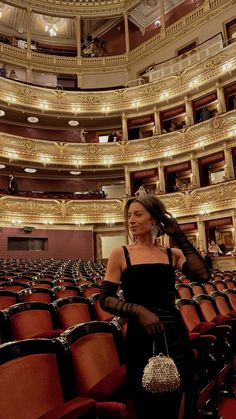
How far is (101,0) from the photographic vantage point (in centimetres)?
1409

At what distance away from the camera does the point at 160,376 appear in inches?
33.8

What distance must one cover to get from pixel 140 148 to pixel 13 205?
4.54 m

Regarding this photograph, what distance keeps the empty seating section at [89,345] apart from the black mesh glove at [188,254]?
0.95 feet

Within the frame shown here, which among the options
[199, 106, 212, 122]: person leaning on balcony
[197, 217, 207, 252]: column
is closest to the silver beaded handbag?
[197, 217, 207, 252]: column

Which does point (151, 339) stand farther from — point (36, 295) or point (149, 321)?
point (36, 295)

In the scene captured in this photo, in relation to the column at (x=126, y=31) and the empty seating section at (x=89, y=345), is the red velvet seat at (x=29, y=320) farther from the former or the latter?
the column at (x=126, y=31)

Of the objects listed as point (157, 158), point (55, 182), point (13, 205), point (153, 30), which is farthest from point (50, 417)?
point (153, 30)

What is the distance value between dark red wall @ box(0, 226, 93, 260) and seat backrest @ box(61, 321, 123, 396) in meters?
9.71

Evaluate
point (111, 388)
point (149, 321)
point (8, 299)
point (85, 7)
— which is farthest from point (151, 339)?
point (85, 7)

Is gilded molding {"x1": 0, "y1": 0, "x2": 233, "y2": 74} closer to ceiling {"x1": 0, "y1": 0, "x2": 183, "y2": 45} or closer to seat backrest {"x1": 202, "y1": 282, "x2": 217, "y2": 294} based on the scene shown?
ceiling {"x1": 0, "y1": 0, "x2": 183, "y2": 45}

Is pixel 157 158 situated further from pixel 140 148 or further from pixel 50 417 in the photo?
pixel 50 417

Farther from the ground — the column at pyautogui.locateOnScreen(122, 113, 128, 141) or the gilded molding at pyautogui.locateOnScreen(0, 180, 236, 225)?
the column at pyautogui.locateOnScreen(122, 113, 128, 141)

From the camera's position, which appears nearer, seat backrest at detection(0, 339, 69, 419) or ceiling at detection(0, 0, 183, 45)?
seat backrest at detection(0, 339, 69, 419)

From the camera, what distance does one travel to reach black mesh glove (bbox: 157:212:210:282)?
3.50 ft
